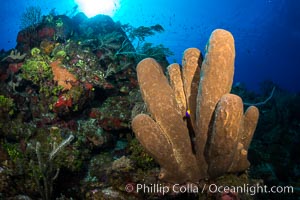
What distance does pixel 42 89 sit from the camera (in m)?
6.72

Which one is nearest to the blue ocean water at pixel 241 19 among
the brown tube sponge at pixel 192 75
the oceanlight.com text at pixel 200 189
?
the brown tube sponge at pixel 192 75

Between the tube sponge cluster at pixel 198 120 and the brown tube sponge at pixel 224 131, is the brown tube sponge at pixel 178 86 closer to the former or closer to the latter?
the tube sponge cluster at pixel 198 120

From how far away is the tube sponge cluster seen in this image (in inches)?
124

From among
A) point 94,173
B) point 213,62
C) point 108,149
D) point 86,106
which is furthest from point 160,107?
point 86,106

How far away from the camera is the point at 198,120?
3.53 metres

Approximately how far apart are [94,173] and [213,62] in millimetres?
3242

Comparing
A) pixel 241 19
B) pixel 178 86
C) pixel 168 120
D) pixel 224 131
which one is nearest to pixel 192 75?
pixel 178 86

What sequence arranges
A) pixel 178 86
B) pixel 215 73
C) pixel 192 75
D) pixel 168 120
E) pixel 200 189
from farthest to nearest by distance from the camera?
pixel 178 86, pixel 192 75, pixel 200 189, pixel 168 120, pixel 215 73

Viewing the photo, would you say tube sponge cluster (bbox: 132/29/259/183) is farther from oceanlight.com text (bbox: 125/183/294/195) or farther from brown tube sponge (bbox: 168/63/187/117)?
oceanlight.com text (bbox: 125/183/294/195)

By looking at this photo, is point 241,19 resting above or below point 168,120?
above

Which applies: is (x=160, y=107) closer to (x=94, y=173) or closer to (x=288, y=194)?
(x=94, y=173)

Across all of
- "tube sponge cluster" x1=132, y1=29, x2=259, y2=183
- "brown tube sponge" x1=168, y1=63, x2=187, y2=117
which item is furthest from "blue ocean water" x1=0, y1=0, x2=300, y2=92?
"tube sponge cluster" x1=132, y1=29, x2=259, y2=183

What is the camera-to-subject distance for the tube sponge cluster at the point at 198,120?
3.15 metres

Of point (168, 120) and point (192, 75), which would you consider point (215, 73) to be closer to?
point (192, 75)
